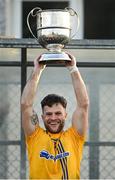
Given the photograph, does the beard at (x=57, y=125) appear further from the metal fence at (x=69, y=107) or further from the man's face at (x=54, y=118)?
the metal fence at (x=69, y=107)

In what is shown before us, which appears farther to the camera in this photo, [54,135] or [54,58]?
[54,135]

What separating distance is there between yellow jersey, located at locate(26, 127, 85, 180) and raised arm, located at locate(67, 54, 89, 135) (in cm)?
6

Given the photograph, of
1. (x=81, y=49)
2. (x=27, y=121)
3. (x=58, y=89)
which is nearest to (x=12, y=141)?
(x=58, y=89)

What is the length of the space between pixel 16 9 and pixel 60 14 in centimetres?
567

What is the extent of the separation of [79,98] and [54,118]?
25cm

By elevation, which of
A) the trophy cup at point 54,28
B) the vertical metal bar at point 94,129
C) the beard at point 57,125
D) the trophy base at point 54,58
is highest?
the trophy cup at point 54,28

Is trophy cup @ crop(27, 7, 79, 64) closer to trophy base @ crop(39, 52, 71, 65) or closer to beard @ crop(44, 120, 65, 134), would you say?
trophy base @ crop(39, 52, 71, 65)

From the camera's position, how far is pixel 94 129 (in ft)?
22.9

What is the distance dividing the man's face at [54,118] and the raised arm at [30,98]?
0.43ft

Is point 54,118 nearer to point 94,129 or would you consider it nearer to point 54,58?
point 54,58

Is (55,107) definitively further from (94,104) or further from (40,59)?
(94,104)

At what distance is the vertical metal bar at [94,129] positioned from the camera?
6.93m

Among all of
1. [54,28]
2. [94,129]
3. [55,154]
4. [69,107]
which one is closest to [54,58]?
[54,28]

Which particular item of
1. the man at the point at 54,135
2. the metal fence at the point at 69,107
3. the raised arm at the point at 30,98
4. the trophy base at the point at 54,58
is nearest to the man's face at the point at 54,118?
the man at the point at 54,135
